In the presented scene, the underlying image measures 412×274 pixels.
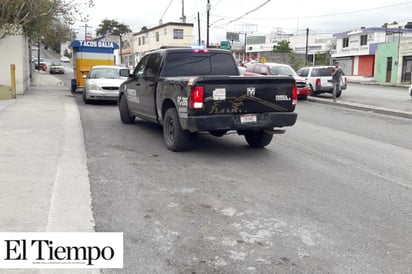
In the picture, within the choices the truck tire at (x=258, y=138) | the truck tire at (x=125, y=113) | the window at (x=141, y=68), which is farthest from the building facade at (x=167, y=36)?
the truck tire at (x=258, y=138)

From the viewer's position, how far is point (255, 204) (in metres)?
5.63

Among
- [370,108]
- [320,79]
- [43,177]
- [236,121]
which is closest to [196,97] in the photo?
[236,121]

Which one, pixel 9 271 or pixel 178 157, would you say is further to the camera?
pixel 178 157

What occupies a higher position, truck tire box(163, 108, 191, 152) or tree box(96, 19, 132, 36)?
tree box(96, 19, 132, 36)

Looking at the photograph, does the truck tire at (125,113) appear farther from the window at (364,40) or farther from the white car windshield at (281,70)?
the window at (364,40)

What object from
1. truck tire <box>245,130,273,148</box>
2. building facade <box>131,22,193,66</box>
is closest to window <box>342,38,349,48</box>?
building facade <box>131,22,193,66</box>

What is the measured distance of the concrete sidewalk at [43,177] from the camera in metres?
4.82

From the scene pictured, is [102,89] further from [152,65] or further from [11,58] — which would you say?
[152,65]

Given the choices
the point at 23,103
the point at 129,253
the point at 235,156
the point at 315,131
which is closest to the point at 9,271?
the point at 129,253

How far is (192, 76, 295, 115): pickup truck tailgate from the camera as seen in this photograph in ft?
25.3

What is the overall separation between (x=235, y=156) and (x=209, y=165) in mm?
889

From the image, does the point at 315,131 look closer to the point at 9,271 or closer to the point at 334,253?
the point at 334,253

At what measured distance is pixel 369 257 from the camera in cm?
420

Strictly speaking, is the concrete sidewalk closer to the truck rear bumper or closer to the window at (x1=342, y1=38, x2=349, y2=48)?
the truck rear bumper
